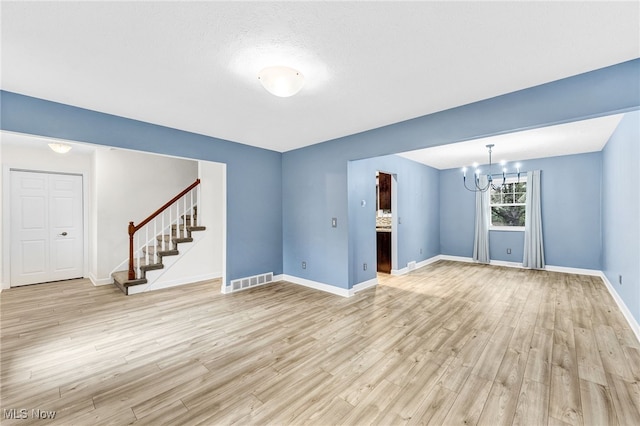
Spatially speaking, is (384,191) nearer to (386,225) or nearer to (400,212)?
(400,212)

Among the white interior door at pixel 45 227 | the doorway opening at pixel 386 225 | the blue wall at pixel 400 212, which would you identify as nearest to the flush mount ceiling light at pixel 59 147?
the white interior door at pixel 45 227

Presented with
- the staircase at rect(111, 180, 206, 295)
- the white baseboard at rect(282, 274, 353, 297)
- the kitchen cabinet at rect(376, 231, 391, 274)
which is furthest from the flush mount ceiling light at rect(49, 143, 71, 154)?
the kitchen cabinet at rect(376, 231, 391, 274)

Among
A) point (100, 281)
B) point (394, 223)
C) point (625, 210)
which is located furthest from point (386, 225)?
point (100, 281)

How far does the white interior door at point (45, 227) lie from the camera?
4.80 m

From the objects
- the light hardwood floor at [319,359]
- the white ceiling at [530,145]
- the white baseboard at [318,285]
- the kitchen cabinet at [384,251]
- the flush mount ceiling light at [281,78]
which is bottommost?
the light hardwood floor at [319,359]

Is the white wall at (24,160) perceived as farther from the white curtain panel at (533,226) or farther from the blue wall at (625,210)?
the white curtain panel at (533,226)

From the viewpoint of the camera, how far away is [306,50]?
1.99 m

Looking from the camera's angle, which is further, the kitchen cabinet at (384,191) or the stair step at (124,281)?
the kitchen cabinet at (384,191)

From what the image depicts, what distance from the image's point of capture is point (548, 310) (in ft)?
12.2

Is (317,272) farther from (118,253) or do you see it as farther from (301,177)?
(118,253)

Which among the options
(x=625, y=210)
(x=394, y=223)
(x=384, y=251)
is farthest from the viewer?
(x=384, y=251)

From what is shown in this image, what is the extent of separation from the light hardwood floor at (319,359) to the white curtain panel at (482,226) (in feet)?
8.88

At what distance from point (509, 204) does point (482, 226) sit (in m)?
0.85

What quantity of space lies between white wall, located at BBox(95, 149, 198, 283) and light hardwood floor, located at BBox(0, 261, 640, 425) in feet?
3.40
